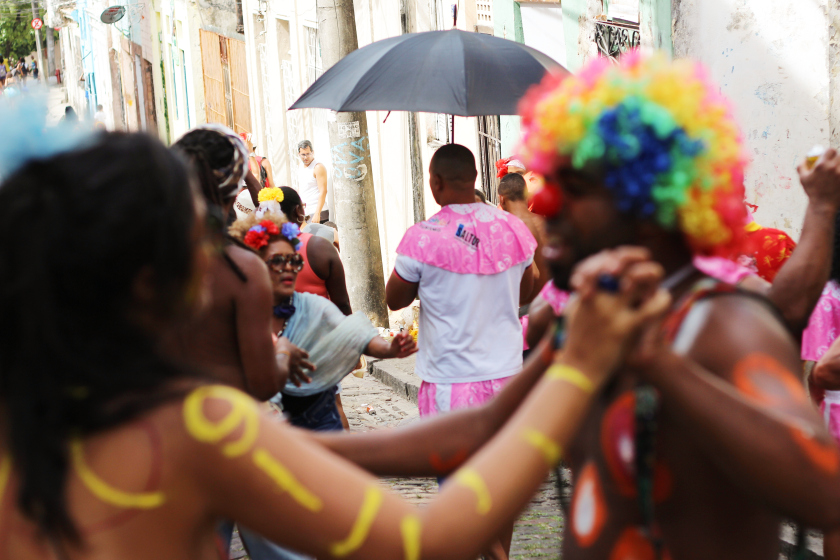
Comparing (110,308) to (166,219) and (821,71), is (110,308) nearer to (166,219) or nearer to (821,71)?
(166,219)

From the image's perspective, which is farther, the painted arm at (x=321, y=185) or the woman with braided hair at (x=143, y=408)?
the painted arm at (x=321, y=185)

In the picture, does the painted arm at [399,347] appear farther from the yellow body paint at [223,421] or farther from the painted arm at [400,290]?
the yellow body paint at [223,421]

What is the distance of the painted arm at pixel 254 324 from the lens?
10.2 feet

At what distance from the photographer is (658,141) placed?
175cm

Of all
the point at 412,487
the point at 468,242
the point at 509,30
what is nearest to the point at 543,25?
the point at 509,30

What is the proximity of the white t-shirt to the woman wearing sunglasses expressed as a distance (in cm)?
42

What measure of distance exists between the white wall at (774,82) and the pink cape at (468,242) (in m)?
2.17

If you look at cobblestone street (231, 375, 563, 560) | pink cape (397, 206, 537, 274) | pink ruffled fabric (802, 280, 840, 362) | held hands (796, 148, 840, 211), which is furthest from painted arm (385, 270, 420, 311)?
held hands (796, 148, 840, 211)

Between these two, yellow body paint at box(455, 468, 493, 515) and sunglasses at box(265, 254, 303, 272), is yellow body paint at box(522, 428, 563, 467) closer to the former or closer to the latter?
yellow body paint at box(455, 468, 493, 515)

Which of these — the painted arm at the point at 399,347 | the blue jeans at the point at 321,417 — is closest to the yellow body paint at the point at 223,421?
the painted arm at the point at 399,347

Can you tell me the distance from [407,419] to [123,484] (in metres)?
6.25

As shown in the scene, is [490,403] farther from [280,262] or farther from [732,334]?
[280,262]

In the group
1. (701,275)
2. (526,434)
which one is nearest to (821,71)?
(701,275)

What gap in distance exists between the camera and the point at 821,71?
5809 millimetres
